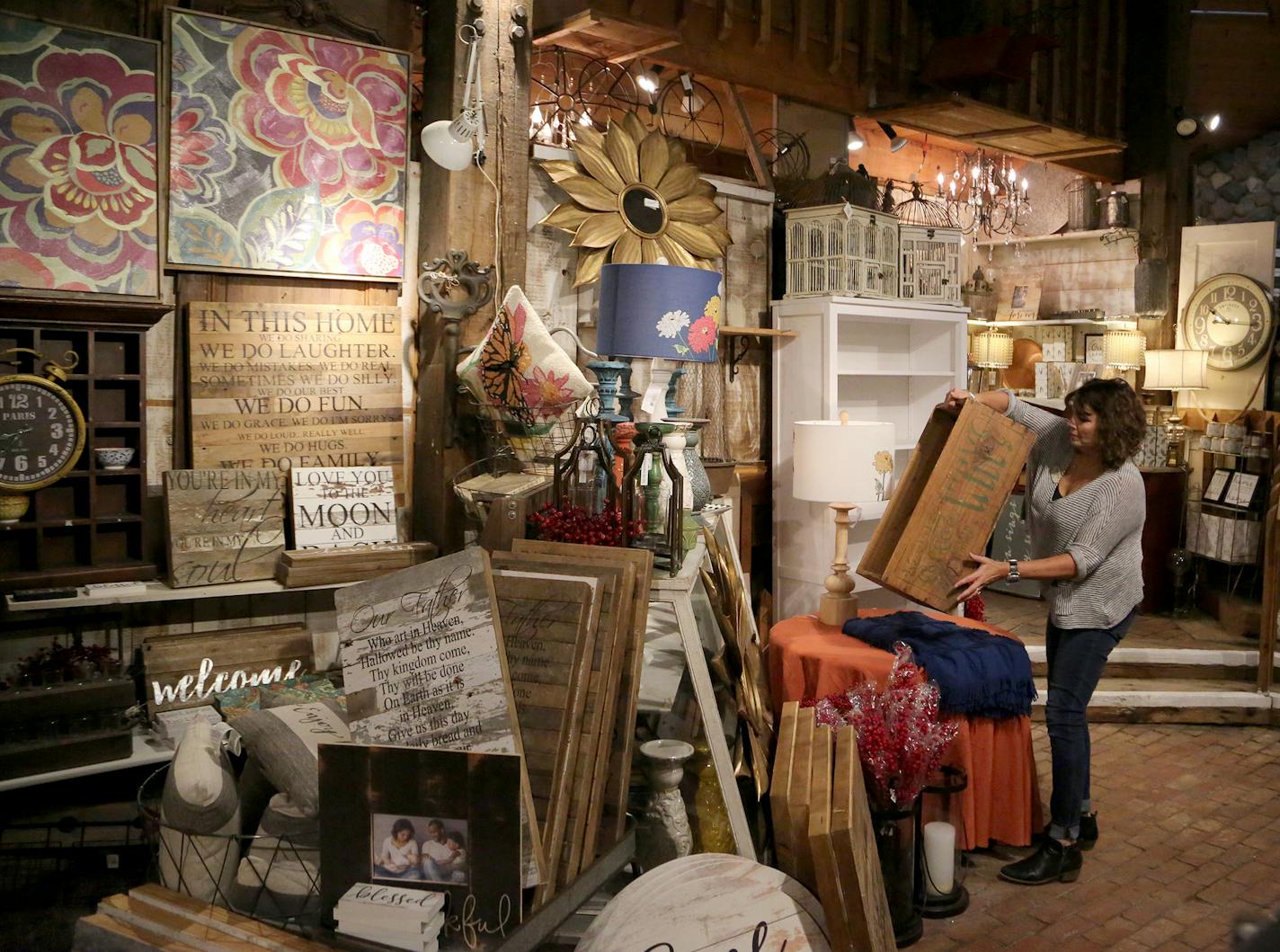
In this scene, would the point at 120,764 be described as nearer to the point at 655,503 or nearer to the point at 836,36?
the point at 655,503

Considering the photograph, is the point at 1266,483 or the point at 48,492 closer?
the point at 48,492

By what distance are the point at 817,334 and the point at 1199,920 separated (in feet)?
9.44

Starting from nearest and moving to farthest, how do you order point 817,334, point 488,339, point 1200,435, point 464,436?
point 488,339, point 464,436, point 817,334, point 1200,435

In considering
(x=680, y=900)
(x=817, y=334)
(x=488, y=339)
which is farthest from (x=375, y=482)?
(x=817, y=334)

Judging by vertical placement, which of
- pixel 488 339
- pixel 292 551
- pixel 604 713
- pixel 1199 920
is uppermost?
pixel 488 339

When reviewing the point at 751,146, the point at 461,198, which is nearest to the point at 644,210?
the point at 461,198

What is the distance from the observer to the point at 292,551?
327 cm

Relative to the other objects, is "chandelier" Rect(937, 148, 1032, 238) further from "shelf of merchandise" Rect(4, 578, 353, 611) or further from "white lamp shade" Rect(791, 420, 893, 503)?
"shelf of merchandise" Rect(4, 578, 353, 611)

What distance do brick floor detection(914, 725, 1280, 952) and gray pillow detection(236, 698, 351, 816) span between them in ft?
5.90

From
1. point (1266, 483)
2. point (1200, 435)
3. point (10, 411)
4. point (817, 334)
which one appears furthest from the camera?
point (1200, 435)

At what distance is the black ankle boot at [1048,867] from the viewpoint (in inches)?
137

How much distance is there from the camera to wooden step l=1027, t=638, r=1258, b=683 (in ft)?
18.4

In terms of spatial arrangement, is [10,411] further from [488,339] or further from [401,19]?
[401,19]

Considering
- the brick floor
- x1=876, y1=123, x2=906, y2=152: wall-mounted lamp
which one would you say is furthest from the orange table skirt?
x1=876, y1=123, x2=906, y2=152: wall-mounted lamp
